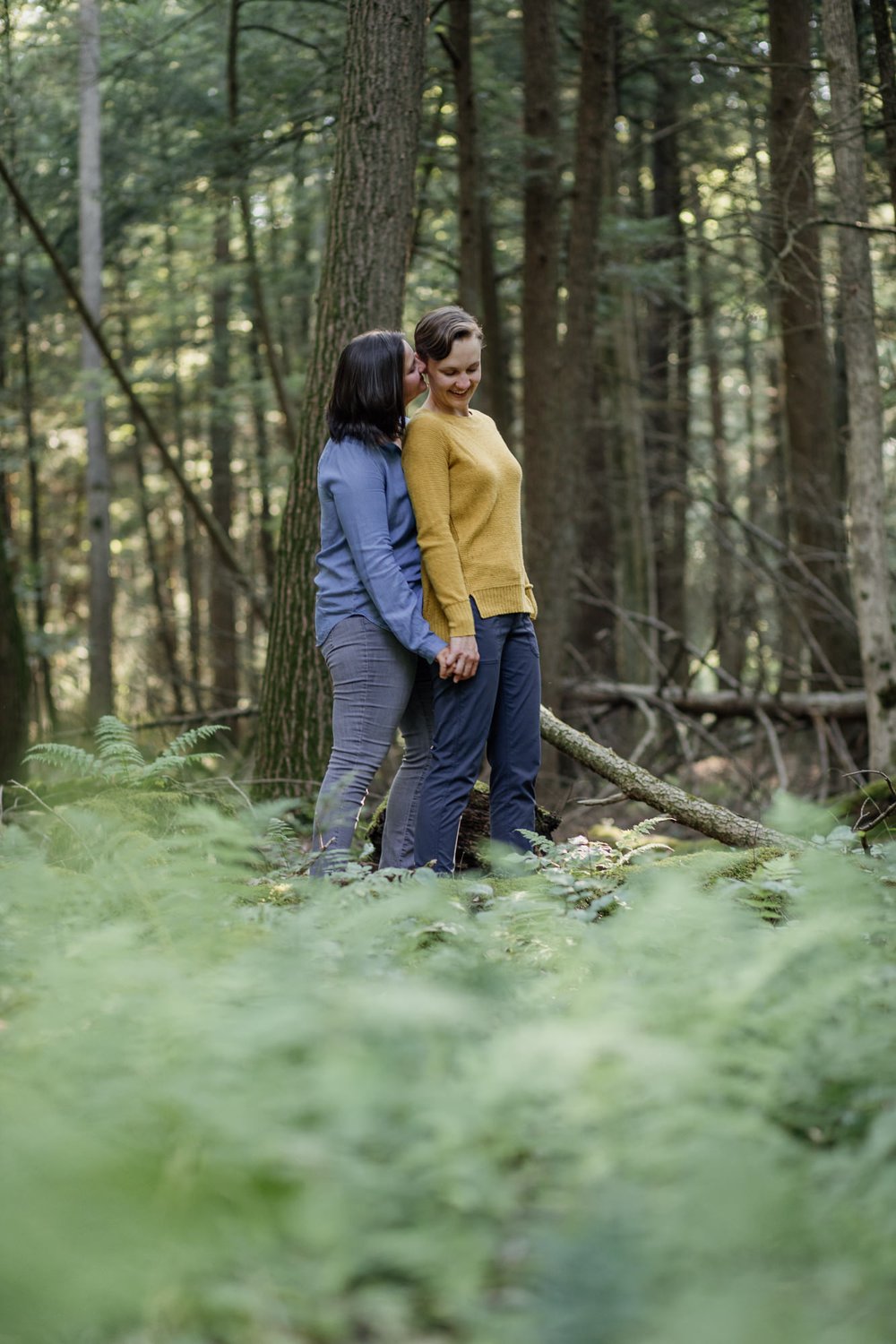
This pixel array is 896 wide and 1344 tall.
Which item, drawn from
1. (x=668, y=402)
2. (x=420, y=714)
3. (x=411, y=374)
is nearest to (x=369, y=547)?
(x=411, y=374)

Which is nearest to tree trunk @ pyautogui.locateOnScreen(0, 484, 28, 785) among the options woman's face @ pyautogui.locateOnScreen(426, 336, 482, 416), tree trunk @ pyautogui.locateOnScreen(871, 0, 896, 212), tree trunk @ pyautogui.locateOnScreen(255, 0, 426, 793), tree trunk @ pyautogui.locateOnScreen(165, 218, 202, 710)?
tree trunk @ pyautogui.locateOnScreen(255, 0, 426, 793)

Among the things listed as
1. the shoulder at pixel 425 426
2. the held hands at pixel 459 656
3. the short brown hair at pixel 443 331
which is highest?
the short brown hair at pixel 443 331

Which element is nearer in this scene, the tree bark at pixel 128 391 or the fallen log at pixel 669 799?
the fallen log at pixel 669 799

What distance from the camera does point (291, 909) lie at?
3211 mm

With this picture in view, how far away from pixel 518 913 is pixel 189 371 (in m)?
18.6

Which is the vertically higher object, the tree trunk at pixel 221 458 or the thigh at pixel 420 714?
the tree trunk at pixel 221 458

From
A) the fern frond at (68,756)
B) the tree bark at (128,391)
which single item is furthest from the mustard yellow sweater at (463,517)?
the tree bark at (128,391)

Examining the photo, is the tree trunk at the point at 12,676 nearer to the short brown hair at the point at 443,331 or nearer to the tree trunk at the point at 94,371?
the tree trunk at the point at 94,371

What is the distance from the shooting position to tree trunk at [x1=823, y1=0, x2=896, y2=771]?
695cm

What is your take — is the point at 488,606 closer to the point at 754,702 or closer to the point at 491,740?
the point at 491,740

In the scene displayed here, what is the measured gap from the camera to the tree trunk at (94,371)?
12.8 meters

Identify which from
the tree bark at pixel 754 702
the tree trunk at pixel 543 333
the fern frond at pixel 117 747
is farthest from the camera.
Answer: the tree trunk at pixel 543 333

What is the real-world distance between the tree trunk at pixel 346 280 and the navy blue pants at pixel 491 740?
5.64 feet

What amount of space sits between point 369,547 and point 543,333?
245 inches
